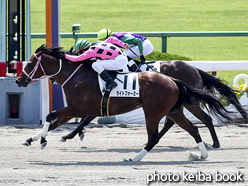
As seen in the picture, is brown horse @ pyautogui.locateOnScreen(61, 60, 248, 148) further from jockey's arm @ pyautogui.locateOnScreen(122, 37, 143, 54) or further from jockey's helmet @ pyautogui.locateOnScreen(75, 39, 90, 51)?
jockey's helmet @ pyautogui.locateOnScreen(75, 39, 90, 51)

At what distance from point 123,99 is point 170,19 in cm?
1828

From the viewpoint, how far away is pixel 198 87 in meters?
7.39

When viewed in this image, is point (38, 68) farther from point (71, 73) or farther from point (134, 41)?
point (134, 41)

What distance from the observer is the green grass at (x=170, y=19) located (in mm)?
18766

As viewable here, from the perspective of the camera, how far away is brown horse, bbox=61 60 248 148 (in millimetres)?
7044

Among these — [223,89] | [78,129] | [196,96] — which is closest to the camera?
[196,96]

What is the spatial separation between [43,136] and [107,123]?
9.33 ft

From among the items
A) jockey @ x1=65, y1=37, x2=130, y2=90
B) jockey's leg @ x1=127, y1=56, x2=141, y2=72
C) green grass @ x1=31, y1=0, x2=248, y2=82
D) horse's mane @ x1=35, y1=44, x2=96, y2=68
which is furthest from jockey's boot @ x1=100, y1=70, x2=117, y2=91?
green grass @ x1=31, y1=0, x2=248, y2=82

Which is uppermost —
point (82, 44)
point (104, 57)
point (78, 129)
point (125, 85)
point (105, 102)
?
point (82, 44)

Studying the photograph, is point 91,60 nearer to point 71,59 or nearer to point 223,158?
point 71,59

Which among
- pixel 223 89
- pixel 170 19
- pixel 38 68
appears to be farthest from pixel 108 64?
pixel 170 19

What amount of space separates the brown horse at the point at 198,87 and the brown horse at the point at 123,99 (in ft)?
2.13

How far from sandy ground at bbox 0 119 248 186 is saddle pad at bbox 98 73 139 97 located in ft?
3.02

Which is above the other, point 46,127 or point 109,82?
point 109,82
